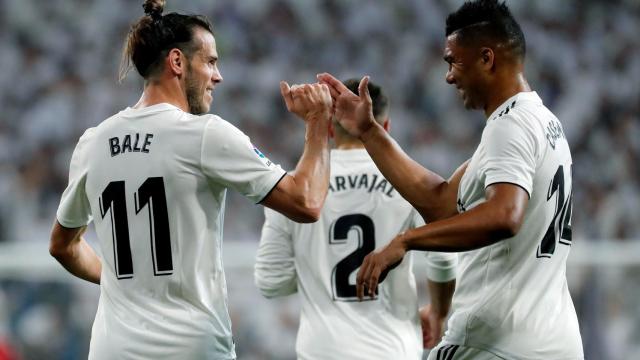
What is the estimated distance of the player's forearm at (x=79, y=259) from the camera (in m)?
4.10

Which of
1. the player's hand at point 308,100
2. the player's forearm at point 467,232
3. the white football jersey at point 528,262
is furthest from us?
the player's hand at point 308,100

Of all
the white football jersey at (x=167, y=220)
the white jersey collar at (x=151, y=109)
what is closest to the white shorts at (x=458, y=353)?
the white football jersey at (x=167, y=220)

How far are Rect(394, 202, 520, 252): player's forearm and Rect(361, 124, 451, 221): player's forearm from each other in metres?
0.61

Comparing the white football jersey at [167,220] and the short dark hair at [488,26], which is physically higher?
the short dark hair at [488,26]

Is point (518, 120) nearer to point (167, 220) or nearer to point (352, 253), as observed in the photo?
point (167, 220)

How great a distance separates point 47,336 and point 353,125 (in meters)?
4.32

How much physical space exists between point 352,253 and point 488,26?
4.36 ft

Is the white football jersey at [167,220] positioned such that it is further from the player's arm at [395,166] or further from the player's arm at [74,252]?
the player's arm at [395,166]

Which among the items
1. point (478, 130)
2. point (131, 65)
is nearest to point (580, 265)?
point (478, 130)

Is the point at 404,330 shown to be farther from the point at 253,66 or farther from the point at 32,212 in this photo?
the point at 253,66

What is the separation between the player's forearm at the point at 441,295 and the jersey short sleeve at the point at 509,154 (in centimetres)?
142

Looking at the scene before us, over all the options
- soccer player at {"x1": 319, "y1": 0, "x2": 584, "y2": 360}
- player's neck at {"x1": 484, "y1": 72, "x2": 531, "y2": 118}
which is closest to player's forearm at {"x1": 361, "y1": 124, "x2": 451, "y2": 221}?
soccer player at {"x1": 319, "y1": 0, "x2": 584, "y2": 360}

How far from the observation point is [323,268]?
4.74 m

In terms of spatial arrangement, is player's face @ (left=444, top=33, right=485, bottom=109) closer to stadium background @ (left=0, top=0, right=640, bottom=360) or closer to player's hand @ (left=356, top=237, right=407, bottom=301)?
player's hand @ (left=356, top=237, right=407, bottom=301)
